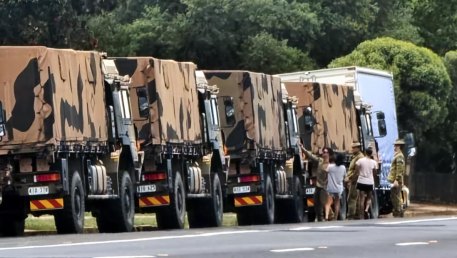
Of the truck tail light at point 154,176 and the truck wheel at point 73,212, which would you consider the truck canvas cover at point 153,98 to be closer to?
the truck tail light at point 154,176

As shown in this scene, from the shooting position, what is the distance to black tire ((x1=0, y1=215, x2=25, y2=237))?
25.0m

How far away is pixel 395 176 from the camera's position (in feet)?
109

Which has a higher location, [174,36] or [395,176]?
[174,36]

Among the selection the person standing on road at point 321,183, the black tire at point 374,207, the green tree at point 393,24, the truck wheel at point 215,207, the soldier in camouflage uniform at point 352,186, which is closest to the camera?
the truck wheel at point 215,207

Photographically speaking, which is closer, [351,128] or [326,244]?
[326,244]

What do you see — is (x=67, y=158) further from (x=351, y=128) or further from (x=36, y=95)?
(x=351, y=128)

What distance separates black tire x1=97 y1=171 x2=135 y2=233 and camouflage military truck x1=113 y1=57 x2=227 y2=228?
2.37 ft

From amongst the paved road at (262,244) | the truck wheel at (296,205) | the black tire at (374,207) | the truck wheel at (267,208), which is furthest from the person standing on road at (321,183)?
the paved road at (262,244)

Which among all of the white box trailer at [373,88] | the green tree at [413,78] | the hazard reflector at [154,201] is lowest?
the hazard reflector at [154,201]

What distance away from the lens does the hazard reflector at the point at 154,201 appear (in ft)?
86.8

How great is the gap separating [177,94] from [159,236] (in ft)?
21.4

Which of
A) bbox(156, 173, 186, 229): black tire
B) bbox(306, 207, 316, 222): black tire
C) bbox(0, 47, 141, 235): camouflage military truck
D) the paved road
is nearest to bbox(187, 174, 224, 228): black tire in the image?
bbox(156, 173, 186, 229): black tire

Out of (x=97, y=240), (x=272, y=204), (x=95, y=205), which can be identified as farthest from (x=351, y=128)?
(x=97, y=240)

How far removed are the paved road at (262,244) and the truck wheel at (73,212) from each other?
5.03 ft
